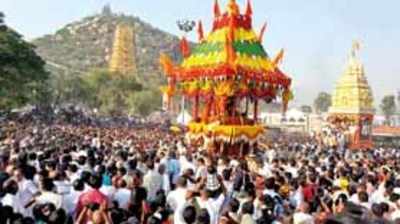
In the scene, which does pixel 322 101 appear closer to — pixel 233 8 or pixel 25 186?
pixel 233 8

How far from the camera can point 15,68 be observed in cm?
3659

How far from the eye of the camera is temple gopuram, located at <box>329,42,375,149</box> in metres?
43.2

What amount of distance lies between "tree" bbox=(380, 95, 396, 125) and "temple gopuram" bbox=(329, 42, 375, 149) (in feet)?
136

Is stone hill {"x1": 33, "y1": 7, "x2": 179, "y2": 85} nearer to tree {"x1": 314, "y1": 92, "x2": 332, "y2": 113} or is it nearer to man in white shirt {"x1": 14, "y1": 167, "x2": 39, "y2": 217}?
tree {"x1": 314, "y1": 92, "x2": 332, "y2": 113}

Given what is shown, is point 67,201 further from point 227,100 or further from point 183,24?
point 183,24

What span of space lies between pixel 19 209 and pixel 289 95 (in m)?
12.7

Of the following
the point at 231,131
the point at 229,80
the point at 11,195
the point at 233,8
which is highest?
the point at 233,8

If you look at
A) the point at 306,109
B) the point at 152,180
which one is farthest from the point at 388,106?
the point at 152,180

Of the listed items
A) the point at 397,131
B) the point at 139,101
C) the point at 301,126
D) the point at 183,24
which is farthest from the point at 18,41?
the point at 301,126

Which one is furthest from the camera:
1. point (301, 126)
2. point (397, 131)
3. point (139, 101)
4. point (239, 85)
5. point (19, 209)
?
point (301, 126)

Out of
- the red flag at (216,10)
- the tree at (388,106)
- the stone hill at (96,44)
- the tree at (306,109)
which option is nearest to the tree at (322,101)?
the tree at (306,109)

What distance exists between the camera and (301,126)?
71.7 m

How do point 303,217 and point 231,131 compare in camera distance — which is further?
point 231,131

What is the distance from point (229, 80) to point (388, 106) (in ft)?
236
